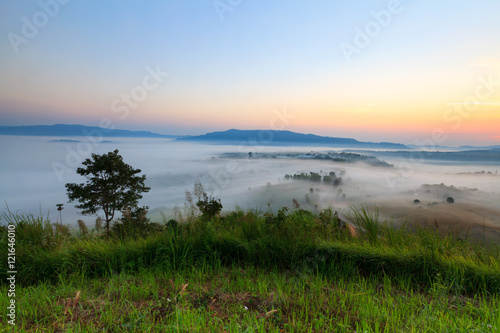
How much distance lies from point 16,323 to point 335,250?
406 cm

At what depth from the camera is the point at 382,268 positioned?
384cm

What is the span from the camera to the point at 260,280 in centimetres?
356

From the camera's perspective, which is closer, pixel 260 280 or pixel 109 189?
pixel 260 280

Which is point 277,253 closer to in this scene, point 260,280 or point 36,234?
point 260,280

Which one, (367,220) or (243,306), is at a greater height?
(367,220)

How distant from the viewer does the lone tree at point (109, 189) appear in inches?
324

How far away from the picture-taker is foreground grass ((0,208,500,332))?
8.20 feet

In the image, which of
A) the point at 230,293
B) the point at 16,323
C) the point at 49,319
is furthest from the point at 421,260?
the point at 16,323

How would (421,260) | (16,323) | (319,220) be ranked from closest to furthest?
(16,323), (421,260), (319,220)

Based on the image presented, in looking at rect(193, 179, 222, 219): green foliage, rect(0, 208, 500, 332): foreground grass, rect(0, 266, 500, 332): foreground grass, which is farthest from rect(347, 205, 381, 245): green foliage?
rect(193, 179, 222, 219): green foliage

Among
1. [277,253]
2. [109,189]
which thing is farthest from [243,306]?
[109,189]

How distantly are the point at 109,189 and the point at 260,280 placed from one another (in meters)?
6.77

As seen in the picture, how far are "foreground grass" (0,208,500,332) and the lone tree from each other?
3329mm

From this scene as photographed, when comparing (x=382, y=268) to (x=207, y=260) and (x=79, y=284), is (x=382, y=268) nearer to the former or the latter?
(x=207, y=260)
